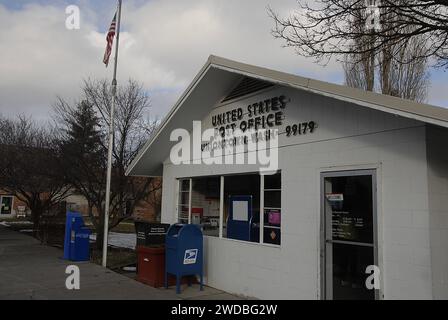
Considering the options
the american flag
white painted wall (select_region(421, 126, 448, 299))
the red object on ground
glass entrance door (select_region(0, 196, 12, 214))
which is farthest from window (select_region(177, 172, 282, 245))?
glass entrance door (select_region(0, 196, 12, 214))

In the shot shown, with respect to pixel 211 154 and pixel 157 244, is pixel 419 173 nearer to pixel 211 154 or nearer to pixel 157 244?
pixel 211 154

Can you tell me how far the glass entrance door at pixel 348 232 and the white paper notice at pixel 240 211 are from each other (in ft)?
7.14

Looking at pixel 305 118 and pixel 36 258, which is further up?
pixel 305 118

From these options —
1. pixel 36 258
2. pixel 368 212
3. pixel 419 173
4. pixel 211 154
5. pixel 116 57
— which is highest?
pixel 116 57

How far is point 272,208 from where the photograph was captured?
26.0 ft

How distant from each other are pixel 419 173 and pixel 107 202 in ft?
29.4

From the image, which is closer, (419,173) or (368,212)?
(419,173)

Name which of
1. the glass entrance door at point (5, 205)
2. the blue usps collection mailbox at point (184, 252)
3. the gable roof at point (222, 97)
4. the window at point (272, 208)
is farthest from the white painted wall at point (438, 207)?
the glass entrance door at point (5, 205)

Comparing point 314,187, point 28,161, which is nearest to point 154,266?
point 314,187

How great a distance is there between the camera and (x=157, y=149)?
11141mm

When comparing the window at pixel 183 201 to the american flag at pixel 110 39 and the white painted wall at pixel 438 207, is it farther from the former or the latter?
the white painted wall at pixel 438 207

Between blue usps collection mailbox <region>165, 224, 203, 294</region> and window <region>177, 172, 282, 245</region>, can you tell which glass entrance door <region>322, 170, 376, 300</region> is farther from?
blue usps collection mailbox <region>165, 224, 203, 294</region>

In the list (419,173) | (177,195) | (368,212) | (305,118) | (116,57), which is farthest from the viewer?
(116,57)

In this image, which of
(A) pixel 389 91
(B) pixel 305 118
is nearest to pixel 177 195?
(B) pixel 305 118
